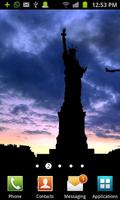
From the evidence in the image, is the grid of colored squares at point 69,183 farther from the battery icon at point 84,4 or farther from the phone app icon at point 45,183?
the battery icon at point 84,4

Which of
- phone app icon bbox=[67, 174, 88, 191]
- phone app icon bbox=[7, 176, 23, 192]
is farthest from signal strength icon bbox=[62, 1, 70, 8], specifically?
phone app icon bbox=[7, 176, 23, 192]

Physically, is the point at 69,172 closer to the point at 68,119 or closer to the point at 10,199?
the point at 10,199

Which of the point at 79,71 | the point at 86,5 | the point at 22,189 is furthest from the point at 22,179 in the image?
the point at 79,71

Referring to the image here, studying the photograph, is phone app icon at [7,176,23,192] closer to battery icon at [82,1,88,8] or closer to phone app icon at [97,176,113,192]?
phone app icon at [97,176,113,192]

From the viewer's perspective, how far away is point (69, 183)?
10.3 meters

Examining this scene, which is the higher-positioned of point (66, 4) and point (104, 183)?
point (66, 4)

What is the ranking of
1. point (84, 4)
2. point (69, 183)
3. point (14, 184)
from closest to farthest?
1. point (84, 4)
2. point (14, 184)
3. point (69, 183)

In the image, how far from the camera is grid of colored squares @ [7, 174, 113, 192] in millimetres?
10164

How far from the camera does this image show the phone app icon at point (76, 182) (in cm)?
1028

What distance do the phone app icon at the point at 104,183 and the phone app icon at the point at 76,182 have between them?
32cm

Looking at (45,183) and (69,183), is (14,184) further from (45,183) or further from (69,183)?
(69,183)

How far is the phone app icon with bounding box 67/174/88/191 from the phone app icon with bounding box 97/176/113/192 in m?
0.32

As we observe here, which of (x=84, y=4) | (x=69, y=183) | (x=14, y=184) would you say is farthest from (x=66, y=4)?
(x=14, y=184)

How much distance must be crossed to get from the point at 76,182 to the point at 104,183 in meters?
0.64
